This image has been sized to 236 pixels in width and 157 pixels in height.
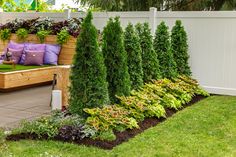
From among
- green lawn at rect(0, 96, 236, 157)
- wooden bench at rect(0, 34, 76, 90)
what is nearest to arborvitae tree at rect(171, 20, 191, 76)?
green lawn at rect(0, 96, 236, 157)

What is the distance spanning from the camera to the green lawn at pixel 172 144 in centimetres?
427

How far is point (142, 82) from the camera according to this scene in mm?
6480

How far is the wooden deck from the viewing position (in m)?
5.96

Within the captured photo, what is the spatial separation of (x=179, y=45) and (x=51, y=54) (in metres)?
3.43

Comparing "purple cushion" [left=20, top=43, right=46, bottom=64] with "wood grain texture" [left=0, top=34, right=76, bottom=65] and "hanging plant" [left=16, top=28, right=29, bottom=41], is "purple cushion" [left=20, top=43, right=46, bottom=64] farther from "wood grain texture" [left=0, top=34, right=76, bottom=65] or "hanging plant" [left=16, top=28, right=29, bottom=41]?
"hanging plant" [left=16, top=28, right=29, bottom=41]

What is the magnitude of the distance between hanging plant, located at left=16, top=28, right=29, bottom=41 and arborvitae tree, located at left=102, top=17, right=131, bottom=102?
202 inches

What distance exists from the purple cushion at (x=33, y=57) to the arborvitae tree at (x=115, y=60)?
3992mm

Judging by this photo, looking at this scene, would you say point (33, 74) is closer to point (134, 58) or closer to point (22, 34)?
point (22, 34)

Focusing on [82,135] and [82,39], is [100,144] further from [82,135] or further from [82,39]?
[82,39]

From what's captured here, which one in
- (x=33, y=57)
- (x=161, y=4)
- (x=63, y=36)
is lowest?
(x=33, y=57)

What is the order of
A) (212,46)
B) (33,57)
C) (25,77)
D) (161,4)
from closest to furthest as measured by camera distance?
(212,46) < (25,77) < (33,57) < (161,4)

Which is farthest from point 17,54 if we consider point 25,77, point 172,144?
point 172,144

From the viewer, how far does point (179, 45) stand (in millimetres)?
7863

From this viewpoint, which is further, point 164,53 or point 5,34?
point 5,34
